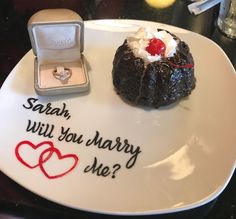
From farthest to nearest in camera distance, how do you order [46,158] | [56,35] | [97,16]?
[97,16] → [56,35] → [46,158]

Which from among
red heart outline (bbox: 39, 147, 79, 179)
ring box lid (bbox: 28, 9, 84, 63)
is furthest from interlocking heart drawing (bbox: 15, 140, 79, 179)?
ring box lid (bbox: 28, 9, 84, 63)

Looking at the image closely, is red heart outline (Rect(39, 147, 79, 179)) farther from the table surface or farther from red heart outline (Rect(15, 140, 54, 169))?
the table surface

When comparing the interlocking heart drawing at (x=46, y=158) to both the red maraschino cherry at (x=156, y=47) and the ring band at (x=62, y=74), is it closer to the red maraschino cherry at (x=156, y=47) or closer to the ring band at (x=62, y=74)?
the ring band at (x=62, y=74)

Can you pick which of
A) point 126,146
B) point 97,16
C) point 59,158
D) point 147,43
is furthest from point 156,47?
point 97,16

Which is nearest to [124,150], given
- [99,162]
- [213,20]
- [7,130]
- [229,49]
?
[99,162]

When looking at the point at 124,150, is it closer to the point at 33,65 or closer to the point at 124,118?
the point at 124,118

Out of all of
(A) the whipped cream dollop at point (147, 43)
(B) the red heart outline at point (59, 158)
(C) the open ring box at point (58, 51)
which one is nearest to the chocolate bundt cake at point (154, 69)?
(A) the whipped cream dollop at point (147, 43)

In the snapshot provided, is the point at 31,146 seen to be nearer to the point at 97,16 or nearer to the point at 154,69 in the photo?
the point at 154,69
